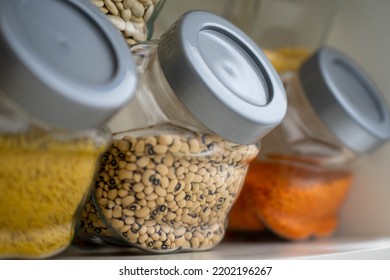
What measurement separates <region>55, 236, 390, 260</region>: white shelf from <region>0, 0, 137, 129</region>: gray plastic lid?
0.14 meters

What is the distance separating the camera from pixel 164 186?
534 millimetres

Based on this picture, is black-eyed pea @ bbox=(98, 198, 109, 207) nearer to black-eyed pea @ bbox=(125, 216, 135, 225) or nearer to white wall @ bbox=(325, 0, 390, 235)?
black-eyed pea @ bbox=(125, 216, 135, 225)

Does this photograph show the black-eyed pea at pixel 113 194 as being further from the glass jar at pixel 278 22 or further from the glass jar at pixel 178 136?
the glass jar at pixel 278 22

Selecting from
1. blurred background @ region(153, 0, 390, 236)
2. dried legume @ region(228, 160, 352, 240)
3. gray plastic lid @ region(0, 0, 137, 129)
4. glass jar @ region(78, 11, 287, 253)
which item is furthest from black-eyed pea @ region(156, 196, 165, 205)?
blurred background @ region(153, 0, 390, 236)

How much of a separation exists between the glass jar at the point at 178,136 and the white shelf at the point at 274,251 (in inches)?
0.7

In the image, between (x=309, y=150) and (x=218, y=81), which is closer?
(x=218, y=81)

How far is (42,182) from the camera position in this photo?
471 mm

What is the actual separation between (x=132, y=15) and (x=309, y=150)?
0.29 m

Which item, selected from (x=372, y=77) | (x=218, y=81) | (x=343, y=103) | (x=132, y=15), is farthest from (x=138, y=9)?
(x=372, y=77)

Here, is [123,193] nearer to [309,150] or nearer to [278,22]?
[309,150]

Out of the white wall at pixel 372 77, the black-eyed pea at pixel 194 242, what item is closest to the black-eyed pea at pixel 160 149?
the black-eyed pea at pixel 194 242

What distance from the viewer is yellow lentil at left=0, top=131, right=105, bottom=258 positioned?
454 mm

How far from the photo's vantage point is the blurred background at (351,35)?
0.84m
